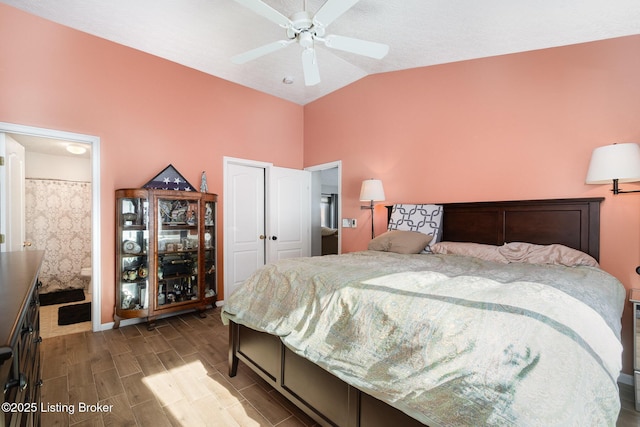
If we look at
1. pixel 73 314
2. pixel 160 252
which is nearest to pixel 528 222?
pixel 160 252

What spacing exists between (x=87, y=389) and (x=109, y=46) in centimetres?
338

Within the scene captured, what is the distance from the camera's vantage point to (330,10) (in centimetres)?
187

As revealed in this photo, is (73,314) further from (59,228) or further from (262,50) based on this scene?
(262,50)

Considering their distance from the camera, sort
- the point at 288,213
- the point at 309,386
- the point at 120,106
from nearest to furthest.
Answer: the point at 309,386 → the point at 120,106 → the point at 288,213

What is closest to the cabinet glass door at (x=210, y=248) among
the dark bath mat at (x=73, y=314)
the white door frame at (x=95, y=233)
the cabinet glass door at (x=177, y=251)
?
the cabinet glass door at (x=177, y=251)

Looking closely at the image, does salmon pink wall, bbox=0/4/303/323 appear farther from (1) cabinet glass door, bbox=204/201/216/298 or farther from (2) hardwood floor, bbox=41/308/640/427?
(2) hardwood floor, bbox=41/308/640/427

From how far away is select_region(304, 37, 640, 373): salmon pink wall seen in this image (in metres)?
2.25

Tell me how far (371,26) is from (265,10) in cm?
121

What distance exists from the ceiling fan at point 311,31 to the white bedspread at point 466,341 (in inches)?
65.7

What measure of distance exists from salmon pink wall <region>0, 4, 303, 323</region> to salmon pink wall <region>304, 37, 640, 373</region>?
1.78 m

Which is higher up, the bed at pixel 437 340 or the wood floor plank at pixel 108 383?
the bed at pixel 437 340

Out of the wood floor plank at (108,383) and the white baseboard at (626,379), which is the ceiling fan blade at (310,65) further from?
the white baseboard at (626,379)

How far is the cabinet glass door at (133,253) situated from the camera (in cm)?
318

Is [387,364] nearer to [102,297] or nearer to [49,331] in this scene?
[102,297]
